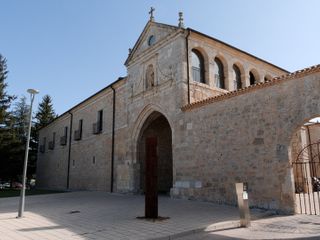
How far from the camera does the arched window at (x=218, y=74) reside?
49.3 feet

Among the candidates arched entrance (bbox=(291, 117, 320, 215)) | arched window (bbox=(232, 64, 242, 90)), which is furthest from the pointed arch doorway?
arched entrance (bbox=(291, 117, 320, 215))

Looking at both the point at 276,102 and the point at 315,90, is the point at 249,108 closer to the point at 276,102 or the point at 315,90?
the point at 276,102

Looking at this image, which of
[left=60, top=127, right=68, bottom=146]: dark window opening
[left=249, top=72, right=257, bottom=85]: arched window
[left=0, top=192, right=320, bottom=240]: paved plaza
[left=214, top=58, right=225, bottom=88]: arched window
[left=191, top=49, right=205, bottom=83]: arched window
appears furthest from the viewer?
[left=60, top=127, right=68, bottom=146]: dark window opening

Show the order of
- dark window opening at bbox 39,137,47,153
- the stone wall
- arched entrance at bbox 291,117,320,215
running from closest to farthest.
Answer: the stone wall, arched entrance at bbox 291,117,320,215, dark window opening at bbox 39,137,47,153

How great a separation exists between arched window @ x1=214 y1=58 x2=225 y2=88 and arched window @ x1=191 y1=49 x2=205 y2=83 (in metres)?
0.87

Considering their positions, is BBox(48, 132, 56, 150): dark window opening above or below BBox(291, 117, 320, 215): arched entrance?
above

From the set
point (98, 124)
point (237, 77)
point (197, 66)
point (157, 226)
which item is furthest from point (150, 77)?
point (157, 226)

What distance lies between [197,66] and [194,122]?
356 cm

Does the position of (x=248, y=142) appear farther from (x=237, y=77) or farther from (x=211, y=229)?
(x=237, y=77)

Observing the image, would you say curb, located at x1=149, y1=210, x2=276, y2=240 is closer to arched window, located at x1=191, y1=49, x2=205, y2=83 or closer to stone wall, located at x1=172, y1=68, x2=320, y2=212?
stone wall, located at x1=172, y1=68, x2=320, y2=212

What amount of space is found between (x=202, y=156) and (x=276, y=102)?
370 centimetres

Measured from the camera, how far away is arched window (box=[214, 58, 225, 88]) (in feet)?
49.3

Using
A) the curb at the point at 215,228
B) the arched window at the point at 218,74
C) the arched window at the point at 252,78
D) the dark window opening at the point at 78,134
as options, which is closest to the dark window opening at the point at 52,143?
the dark window opening at the point at 78,134

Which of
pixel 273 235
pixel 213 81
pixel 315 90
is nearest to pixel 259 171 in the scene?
pixel 315 90
